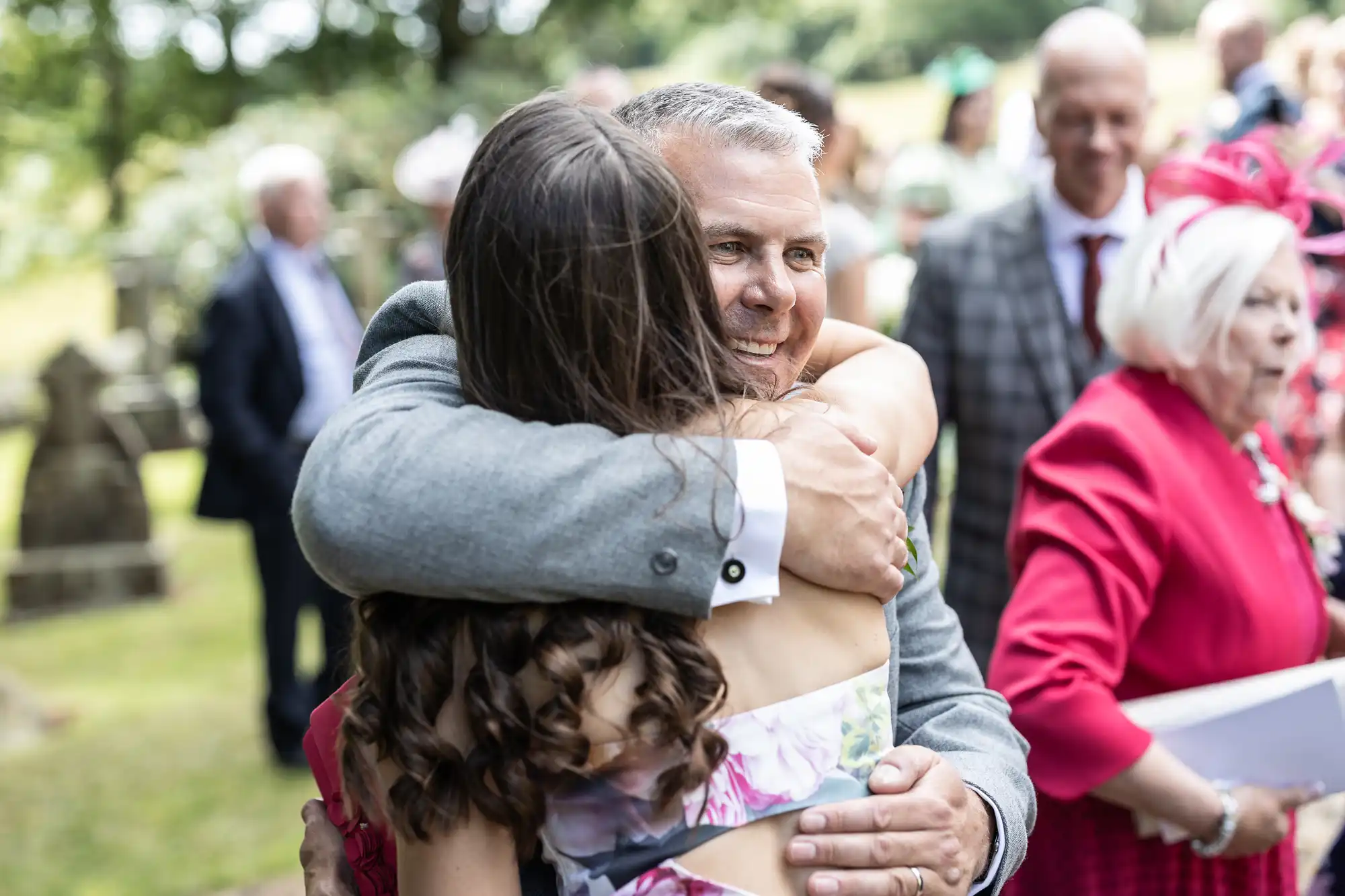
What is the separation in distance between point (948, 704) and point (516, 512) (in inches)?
30.5

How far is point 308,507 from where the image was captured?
1436 mm

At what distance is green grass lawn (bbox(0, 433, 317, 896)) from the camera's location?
17.1ft

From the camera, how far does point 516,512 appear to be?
1395 millimetres

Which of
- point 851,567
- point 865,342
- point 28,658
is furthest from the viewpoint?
point 28,658

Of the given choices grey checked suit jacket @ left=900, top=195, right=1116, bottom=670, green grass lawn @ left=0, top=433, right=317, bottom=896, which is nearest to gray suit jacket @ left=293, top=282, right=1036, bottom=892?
grey checked suit jacket @ left=900, top=195, right=1116, bottom=670

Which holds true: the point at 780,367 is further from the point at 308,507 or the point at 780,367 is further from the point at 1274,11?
the point at 1274,11

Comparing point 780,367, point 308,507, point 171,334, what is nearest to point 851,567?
point 780,367

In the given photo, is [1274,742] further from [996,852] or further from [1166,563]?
[996,852]

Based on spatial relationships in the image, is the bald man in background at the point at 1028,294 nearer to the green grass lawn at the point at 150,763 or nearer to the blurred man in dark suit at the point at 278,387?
the green grass lawn at the point at 150,763

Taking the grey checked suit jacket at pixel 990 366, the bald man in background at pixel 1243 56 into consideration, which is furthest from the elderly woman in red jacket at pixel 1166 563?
the bald man in background at pixel 1243 56

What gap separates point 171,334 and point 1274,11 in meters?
25.1

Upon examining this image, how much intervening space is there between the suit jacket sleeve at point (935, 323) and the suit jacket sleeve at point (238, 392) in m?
3.15

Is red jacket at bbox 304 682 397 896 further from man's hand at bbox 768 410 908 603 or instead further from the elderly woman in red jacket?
the elderly woman in red jacket

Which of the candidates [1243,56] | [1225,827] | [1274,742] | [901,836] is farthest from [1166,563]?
[1243,56]
